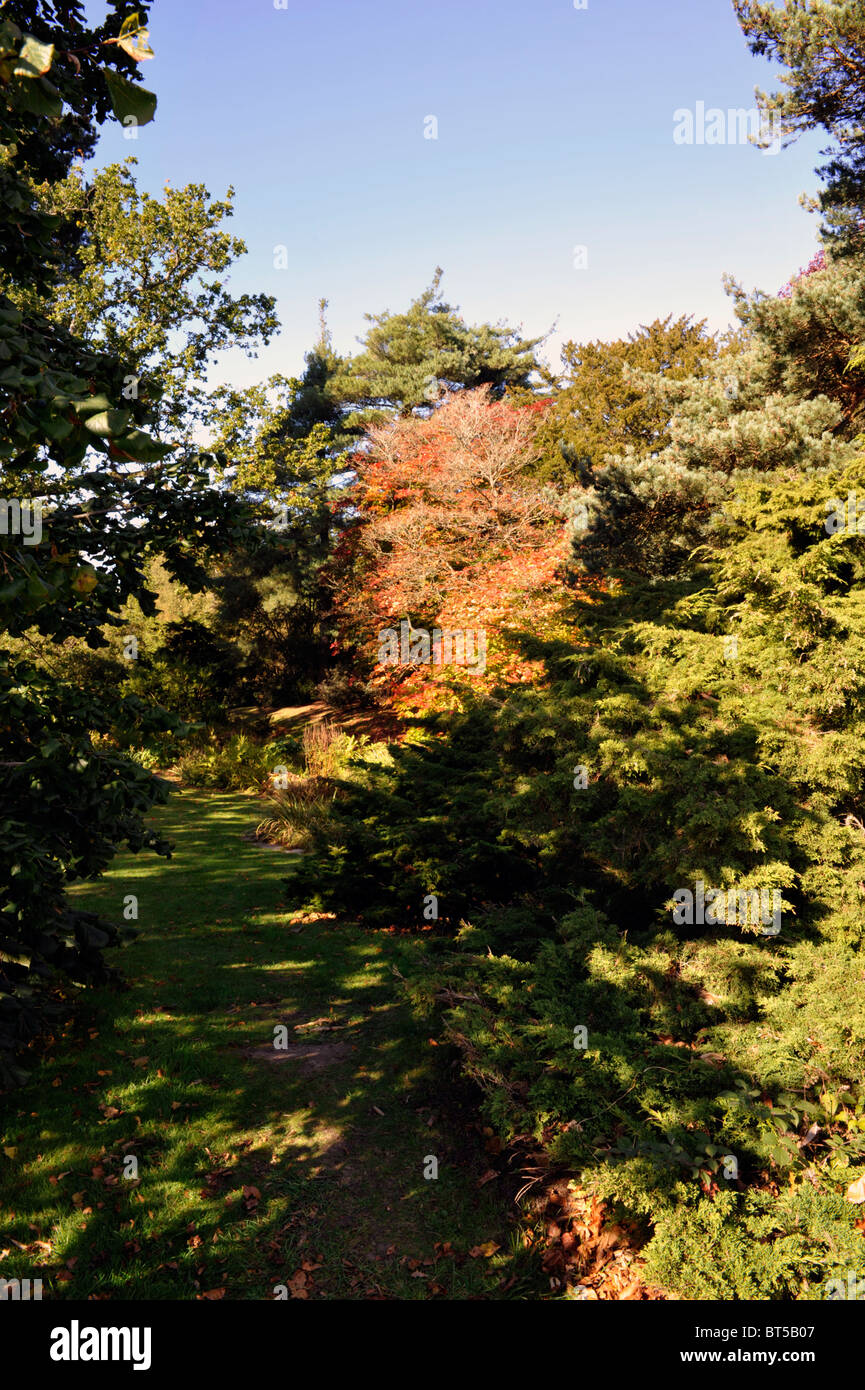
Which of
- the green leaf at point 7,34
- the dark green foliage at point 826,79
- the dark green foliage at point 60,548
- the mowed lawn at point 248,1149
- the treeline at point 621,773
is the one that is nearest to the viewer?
the green leaf at point 7,34

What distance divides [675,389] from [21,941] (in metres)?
11.3

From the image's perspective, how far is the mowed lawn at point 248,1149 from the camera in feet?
11.5

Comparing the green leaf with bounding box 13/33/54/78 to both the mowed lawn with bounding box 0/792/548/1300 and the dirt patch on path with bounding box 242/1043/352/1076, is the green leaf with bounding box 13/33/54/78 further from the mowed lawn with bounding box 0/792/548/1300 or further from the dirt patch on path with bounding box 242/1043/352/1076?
the dirt patch on path with bounding box 242/1043/352/1076

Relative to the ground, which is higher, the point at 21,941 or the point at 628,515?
the point at 628,515

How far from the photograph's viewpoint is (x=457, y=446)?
15773 mm

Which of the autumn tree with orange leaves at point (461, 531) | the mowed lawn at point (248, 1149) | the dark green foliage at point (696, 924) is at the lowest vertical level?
the mowed lawn at point (248, 1149)

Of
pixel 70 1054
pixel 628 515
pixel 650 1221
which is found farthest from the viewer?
pixel 628 515

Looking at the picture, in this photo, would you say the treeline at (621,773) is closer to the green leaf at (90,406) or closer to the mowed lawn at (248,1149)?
the green leaf at (90,406)

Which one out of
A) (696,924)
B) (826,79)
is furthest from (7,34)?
(826,79)

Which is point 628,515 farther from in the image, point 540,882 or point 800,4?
point 540,882

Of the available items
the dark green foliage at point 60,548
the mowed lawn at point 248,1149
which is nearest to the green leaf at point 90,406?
the dark green foliage at point 60,548
